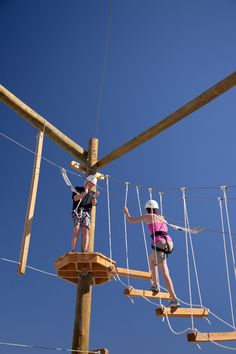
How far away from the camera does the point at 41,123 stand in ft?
19.7

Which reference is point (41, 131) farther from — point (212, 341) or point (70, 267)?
point (212, 341)

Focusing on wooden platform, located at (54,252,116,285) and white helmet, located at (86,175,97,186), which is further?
white helmet, located at (86,175,97,186)

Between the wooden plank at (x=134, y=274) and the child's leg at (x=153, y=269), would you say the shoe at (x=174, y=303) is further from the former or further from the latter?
the wooden plank at (x=134, y=274)

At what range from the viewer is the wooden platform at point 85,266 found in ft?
17.3

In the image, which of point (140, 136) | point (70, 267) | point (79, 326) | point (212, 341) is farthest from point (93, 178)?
point (212, 341)

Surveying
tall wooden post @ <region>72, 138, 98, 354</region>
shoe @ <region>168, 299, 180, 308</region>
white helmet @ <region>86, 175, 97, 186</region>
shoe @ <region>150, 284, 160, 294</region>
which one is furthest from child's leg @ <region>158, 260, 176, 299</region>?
white helmet @ <region>86, 175, 97, 186</region>

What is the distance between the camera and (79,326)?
5.32 m

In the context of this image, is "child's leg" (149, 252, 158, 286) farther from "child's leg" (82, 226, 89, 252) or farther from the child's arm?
"child's leg" (82, 226, 89, 252)

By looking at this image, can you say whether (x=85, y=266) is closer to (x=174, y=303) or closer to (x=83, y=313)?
(x=83, y=313)

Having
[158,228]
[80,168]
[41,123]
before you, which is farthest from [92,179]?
[158,228]

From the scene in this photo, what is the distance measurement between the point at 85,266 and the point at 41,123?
2218mm

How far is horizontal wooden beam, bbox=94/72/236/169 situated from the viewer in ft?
17.3

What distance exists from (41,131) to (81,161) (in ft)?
3.44

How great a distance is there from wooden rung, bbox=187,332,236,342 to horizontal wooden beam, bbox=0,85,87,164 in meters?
3.27
